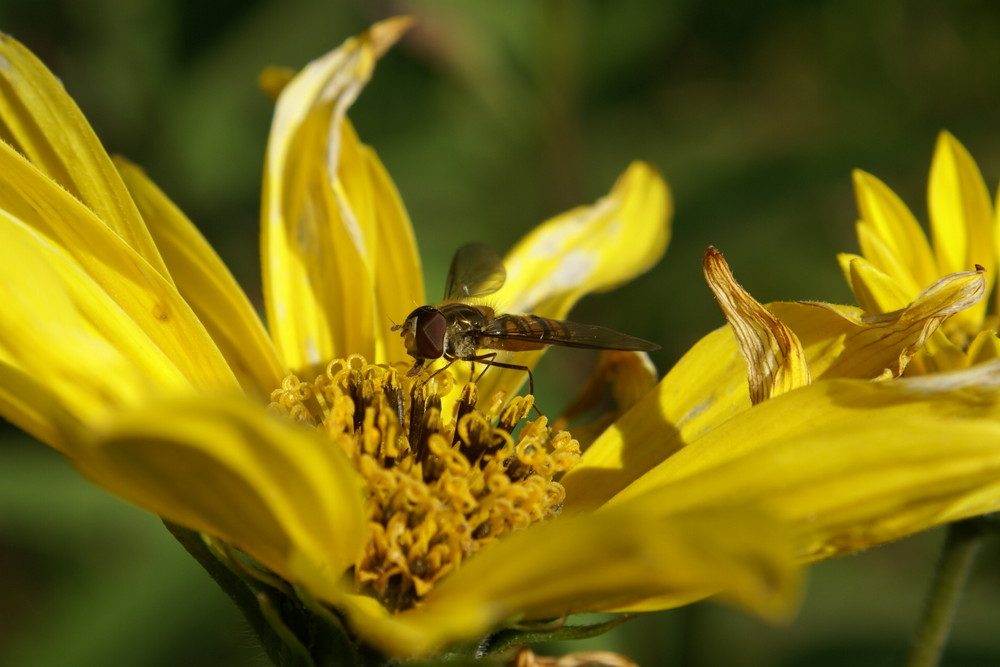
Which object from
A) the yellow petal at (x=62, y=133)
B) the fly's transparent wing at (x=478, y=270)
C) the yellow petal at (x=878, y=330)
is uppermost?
the yellow petal at (x=62, y=133)

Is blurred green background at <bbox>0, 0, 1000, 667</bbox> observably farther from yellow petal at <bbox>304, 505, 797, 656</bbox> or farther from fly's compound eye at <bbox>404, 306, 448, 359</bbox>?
yellow petal at <bbox>304, 505, 797, 656</bbox>

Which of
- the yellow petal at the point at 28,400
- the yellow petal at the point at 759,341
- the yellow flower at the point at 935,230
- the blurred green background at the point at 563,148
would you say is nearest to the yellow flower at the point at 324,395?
the yellow petal at the point at 28,400

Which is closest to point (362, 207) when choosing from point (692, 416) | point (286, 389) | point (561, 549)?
point (286, 389)

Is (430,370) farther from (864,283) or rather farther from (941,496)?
(941,496)

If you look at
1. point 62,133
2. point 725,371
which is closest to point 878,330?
point 725,371

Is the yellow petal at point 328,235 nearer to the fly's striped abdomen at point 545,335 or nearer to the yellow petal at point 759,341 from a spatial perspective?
the fly's striped abdomen at point 545,335
